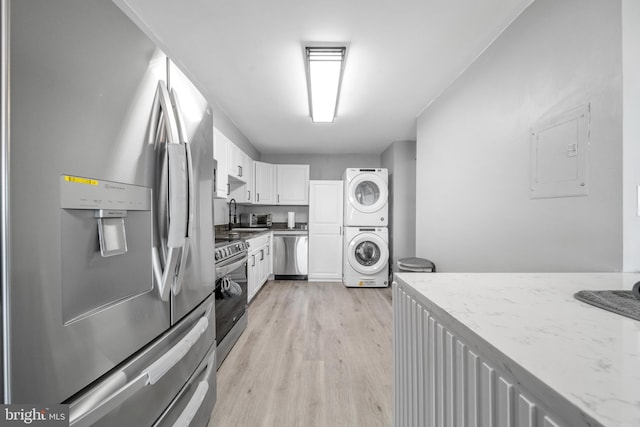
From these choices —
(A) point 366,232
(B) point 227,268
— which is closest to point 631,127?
(B) point 227,268

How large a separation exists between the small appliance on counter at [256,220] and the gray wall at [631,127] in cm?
458

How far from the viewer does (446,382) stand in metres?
0.63

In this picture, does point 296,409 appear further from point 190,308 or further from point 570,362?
point 570,362

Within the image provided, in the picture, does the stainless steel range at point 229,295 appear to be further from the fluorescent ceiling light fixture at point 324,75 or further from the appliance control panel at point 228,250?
the fluorescent ceiling light fixture at point 324,75

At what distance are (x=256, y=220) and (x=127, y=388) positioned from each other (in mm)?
4443

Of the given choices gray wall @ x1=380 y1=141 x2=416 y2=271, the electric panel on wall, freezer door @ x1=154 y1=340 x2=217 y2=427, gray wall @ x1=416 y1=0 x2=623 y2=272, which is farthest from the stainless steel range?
gray wall @ x1=380 y1=141 x2=416 y2=271

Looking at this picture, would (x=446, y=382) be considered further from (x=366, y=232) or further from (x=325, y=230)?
(x=325, y=230)

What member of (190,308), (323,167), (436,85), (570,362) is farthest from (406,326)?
(323,167)

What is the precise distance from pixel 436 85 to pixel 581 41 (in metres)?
1.38

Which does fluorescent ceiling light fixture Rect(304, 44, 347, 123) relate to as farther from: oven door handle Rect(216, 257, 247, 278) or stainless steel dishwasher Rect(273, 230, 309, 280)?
stainless steel dishwasher Rect(273, 230, 309, 280)

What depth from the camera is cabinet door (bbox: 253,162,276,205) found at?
4.73 m

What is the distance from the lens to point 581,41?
1.18 metres

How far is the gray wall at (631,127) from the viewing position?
3.31 feet

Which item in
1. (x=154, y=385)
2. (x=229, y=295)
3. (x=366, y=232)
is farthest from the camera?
(x=366, y=232)
